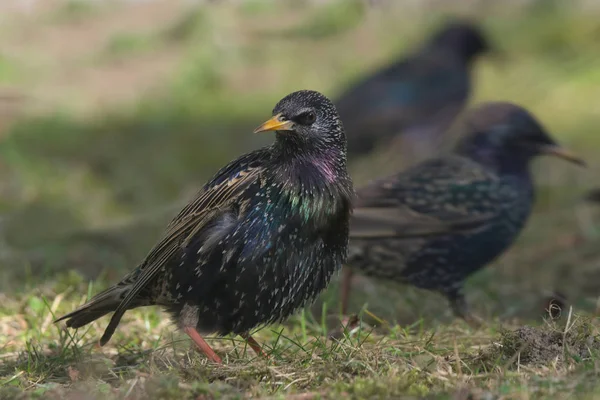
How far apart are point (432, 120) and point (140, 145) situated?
281 centimetres

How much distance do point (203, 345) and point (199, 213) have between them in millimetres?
517

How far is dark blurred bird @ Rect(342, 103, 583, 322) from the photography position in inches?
209

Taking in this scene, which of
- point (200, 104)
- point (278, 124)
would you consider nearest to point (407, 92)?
point (200, 104)

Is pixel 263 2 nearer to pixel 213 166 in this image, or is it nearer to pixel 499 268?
pixel 213 166

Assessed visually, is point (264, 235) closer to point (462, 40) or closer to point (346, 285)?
point (346, 285)

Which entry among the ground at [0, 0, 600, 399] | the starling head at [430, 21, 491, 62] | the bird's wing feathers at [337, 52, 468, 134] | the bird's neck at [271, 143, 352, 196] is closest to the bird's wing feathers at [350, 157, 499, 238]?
the ground at [0, 0, 600, 399]

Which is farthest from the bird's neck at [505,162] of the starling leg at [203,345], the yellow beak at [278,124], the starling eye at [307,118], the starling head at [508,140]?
the starling leg at [203,345]

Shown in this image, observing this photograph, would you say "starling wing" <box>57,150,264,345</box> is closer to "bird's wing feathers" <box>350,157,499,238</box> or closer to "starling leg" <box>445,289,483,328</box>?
"bird's wing feathers" <box>350,157,499,238</box>

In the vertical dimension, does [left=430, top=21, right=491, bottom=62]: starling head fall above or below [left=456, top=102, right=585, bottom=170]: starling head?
above

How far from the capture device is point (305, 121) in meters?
3.88

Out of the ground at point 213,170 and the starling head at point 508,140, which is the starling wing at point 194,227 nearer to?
the ground at point 213,170

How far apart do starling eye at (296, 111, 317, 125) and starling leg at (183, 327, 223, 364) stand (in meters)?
0.93

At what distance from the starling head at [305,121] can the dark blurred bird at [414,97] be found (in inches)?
168

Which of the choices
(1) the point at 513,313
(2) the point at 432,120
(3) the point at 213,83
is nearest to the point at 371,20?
(3) the point at 213,83
